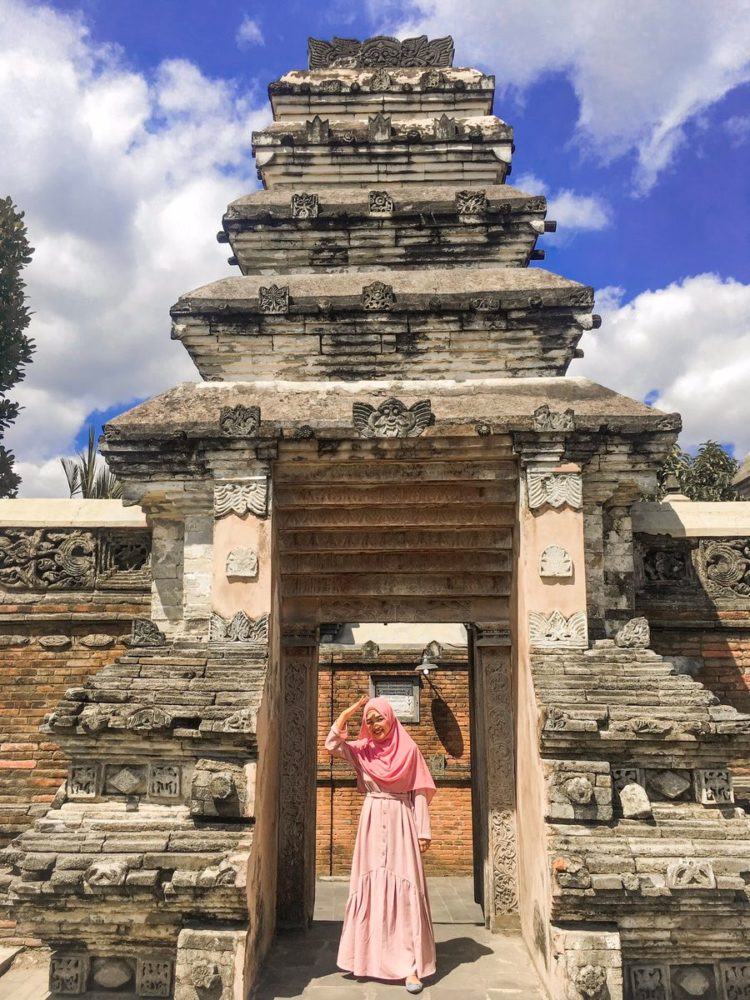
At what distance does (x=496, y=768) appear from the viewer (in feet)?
30.5

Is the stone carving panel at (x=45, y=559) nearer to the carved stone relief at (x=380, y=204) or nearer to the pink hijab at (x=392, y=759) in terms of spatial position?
the pink hijab at (x=392, y=759)

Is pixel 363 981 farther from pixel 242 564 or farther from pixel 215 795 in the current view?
pixel 242 564

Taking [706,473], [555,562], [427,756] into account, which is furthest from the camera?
[706,473]

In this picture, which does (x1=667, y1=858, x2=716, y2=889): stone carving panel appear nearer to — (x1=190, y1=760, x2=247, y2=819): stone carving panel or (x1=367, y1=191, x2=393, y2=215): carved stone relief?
(x1=190, y1=760, x2=247, y2=819): stone carving panel

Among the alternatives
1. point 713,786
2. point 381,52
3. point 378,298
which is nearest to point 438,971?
point 713,786

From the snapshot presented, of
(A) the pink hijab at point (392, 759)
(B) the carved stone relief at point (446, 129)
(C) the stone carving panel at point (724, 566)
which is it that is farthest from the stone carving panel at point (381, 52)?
(A) the pink hijab at point (392, 759)

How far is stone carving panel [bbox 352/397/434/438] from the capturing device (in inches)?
292

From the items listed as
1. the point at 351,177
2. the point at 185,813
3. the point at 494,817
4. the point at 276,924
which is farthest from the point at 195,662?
the point at 351,177

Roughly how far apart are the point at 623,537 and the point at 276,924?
214 inches

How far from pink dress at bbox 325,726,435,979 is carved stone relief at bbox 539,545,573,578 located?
2216 mm

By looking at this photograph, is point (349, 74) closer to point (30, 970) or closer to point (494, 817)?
point (494, 817)

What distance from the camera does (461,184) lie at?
11.5 metres

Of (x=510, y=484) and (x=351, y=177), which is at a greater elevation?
(x=351, y=177)

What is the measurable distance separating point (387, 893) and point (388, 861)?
24cm
